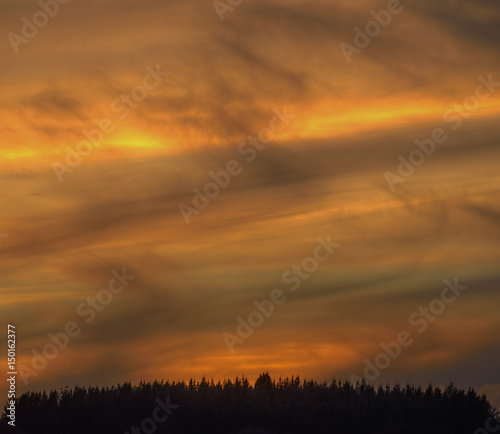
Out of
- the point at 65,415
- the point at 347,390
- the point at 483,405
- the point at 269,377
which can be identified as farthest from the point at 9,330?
the point at 483,405

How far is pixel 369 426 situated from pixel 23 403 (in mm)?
15100

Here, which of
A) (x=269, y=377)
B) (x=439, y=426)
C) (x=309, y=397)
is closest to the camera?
(x=439, y=426)

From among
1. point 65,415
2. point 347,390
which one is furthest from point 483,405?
point 65,415

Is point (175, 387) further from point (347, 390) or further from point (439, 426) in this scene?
point (439, 426)

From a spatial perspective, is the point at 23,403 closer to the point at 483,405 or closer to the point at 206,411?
the point at 206,411

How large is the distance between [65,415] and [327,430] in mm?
10946

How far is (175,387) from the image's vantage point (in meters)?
39.7

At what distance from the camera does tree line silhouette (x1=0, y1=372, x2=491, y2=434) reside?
3603 cm

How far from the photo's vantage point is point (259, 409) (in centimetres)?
3681

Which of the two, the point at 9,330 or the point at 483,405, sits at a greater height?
the point at 9,330

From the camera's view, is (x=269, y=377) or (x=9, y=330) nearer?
(x=9, y=330)

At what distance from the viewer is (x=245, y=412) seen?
36688mm

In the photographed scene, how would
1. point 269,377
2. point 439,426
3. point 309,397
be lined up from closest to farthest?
point 439,426
point 309,397
point 269,377

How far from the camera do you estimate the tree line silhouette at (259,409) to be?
36031mm
